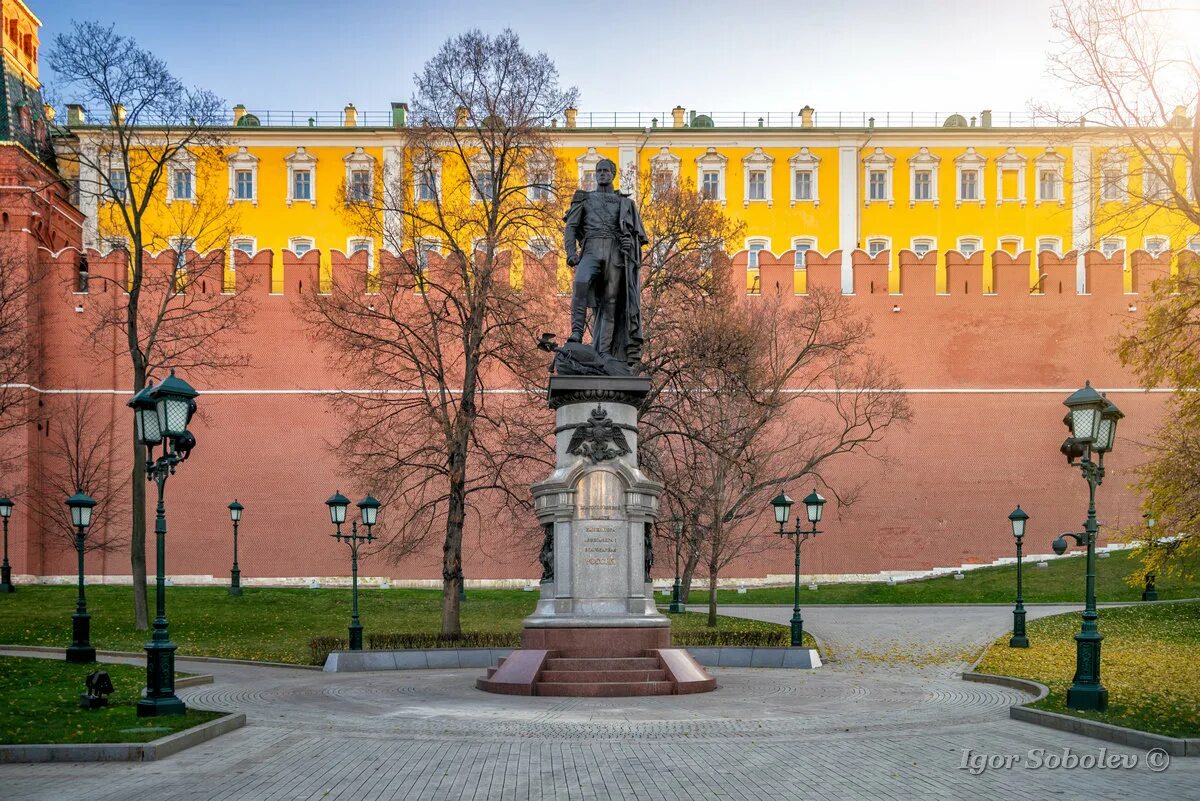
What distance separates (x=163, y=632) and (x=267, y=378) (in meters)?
30.2

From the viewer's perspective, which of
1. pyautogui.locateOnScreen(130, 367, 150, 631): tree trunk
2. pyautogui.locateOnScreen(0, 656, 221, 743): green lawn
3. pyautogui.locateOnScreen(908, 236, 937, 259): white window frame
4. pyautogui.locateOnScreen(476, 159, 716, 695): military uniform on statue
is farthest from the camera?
pyautogui.locateOnScreen(908, 236, 937, 259): white window frame

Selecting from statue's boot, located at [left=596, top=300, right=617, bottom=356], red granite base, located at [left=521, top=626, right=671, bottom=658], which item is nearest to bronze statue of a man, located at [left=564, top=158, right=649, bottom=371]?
statue's boot, located at [left=596, top=300, right=617, bottom=356]

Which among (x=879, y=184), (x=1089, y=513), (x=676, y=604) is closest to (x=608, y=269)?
(x=1089, y=513)

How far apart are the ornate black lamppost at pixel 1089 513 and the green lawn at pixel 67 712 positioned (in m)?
8.48

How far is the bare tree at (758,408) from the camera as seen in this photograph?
27.8 m

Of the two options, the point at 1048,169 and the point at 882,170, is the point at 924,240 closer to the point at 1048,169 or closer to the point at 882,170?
the point at 882,170

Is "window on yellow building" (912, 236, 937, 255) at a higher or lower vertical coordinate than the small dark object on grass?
higher

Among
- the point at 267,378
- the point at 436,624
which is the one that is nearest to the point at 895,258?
the point at 267,378

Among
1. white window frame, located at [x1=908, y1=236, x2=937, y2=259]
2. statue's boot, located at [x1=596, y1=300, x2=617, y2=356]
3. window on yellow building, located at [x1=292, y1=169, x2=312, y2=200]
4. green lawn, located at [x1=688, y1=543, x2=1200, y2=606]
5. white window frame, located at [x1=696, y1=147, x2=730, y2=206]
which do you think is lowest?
green lawn, located at [x1=688, y1=543, x2=1200, y2=606]

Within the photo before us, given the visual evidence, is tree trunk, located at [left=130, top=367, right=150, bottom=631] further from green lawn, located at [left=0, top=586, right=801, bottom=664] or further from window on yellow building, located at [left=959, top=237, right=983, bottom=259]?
window on yellow building, located at [left=959, top=237, right=983, bottom=259]

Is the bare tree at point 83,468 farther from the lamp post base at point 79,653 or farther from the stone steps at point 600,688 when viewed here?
the stone steps at point 600,688

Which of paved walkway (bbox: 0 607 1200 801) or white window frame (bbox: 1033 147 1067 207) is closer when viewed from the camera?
paved walkway (bbox: 0 607 1200 801)

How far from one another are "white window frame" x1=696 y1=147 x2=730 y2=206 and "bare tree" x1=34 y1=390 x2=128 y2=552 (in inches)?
944

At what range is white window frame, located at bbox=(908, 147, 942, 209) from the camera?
54.0 m
